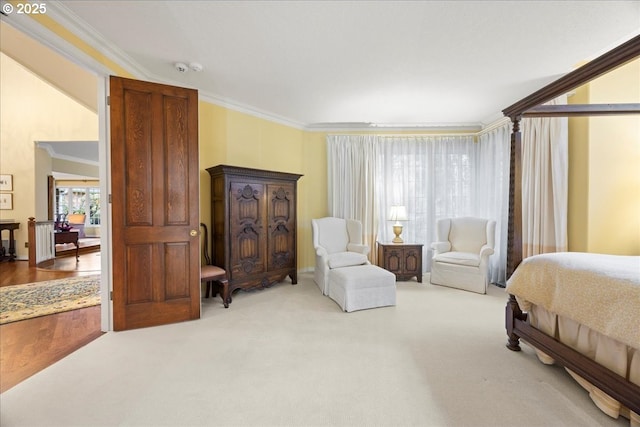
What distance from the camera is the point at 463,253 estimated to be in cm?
449

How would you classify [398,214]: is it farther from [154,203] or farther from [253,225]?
[154,203]

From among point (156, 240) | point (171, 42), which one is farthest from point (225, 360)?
point (171, 42)

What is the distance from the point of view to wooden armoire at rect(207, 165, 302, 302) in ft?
12.0

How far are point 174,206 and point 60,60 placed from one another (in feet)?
6.14

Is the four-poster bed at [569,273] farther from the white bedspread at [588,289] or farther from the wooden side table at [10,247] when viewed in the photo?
the wooden side table at [10,247]

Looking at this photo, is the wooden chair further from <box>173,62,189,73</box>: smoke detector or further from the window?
the window

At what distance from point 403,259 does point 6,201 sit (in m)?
8.37

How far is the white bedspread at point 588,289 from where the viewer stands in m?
1.50

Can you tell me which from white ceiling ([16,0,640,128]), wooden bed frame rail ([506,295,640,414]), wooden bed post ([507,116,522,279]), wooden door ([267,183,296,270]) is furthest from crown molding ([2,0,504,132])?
wooden bed frame rail ([506,295,640,414])

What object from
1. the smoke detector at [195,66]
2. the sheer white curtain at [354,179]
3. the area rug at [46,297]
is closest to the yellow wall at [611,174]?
the sheer white curtain at [354,179]

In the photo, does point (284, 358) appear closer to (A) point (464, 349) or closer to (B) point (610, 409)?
(A) point (464, 349)

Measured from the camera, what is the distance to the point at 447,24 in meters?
2.37

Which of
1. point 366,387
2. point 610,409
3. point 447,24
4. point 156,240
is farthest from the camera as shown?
point 156,240

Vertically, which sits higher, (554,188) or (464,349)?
(554,188)
